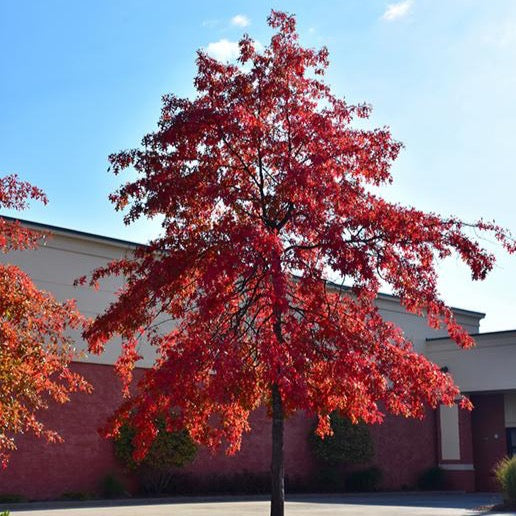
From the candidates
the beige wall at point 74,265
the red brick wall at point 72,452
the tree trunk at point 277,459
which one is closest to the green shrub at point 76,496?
the red brick wall at point 72,452

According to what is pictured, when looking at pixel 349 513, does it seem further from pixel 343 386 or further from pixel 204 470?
pixel 343 386

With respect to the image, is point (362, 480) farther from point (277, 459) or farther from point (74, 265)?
point (277, 459)

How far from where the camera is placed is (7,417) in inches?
504

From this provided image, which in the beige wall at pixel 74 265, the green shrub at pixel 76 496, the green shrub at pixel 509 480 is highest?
the beige wall at pixel 74 265

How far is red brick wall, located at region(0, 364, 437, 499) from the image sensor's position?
22.9 metres

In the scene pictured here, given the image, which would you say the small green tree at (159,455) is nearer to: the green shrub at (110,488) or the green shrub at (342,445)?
the green shrub at (110,488)

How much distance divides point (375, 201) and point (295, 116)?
1.94m

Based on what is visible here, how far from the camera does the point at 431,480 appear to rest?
35.7m

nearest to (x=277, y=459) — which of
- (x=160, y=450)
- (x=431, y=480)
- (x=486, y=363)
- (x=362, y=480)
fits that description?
(x=160, y=450)

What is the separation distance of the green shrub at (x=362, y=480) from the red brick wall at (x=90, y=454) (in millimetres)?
1748

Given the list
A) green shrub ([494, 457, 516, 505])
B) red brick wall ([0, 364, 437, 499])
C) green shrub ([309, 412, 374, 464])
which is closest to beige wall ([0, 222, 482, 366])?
red brick wall ([0, 364, 437, 499])

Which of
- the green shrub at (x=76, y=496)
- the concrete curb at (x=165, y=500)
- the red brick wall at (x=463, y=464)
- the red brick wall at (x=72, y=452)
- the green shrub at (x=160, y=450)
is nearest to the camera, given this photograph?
the concrete curb at (x=165, y=500)

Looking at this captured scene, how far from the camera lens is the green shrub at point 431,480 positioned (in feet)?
117

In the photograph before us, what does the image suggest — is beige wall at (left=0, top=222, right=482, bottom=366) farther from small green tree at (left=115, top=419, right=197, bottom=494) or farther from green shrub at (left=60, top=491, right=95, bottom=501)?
green shrub at (left=60, top=491, right=95, bottom=501)
